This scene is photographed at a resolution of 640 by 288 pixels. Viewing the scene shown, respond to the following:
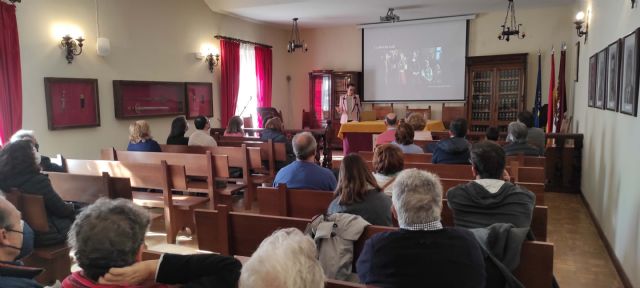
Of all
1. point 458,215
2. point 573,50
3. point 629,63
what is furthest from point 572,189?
point 458,215

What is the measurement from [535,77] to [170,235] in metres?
7.79

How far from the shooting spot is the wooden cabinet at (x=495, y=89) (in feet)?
28.7

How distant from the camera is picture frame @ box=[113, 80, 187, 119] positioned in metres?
6.34

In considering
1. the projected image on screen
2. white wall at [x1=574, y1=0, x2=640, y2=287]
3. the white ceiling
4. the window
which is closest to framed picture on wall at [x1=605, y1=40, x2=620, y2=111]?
white wall at [x1=574, y1=0, x2=640, y2=287]

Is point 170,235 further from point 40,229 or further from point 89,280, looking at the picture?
point 89,280

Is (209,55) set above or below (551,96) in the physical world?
above

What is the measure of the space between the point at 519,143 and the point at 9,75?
540cm

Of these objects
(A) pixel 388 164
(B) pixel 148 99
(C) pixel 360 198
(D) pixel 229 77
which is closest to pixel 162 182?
(A) pixel 388 164

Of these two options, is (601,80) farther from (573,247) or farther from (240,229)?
(240,229)

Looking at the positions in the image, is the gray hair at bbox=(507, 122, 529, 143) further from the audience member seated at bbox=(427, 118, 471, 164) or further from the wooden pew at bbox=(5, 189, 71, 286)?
the wooden pew at bbox=(5, 189, 71, 286)

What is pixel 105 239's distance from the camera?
123cm

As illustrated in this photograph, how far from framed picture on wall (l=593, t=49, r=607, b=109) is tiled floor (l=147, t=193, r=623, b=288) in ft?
3.84

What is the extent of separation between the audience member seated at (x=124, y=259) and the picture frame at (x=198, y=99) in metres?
6.58

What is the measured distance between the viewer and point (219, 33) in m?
8.33
